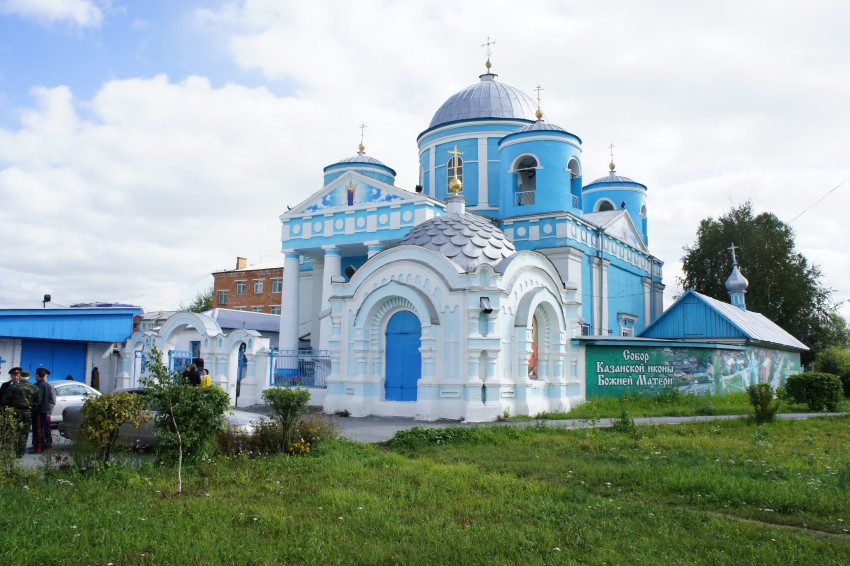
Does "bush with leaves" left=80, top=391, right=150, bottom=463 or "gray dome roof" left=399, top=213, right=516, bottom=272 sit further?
"gray dome roof" left=399, top=213, right=516, bottom=272

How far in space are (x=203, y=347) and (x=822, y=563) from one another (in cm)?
1822

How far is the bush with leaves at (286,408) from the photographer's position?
1061 cm

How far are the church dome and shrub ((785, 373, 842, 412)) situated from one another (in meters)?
9.68

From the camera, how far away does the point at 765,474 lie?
350 inches

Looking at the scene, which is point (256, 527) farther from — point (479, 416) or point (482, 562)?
point (479, 416)

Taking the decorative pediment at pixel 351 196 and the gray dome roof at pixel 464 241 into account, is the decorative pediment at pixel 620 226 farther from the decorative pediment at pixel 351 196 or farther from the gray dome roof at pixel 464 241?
the gray dome roof at pixel 464 241

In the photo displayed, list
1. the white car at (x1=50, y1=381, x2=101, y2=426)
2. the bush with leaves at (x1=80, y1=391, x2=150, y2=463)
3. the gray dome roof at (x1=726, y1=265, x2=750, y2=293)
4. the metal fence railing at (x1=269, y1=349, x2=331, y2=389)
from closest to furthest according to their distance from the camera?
the bush with leaves at (x1=80, y1=391, x2=150, y2=463) < the white car at (x1=50, y1=381, x2=101, y2=426) < the metal fence railing at (x1=269, y1=349, x2=331, y2=389) < the gray dome roof at (x1=726, y1=265, x2=750, y2=293)

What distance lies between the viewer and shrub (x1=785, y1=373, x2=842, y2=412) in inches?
790

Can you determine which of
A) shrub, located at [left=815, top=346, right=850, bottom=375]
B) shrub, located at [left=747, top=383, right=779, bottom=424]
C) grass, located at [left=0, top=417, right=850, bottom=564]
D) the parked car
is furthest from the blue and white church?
shrub, located at [left=815, top=346, right=850, bottom=375]

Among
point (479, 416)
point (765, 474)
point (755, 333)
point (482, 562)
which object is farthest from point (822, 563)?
point (755, 333)

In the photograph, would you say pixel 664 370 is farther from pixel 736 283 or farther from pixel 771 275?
pixel 771 275

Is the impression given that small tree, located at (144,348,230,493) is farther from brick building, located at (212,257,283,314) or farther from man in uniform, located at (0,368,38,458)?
brick building, located at (212,257,283,314)

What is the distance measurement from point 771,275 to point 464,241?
1149 inches

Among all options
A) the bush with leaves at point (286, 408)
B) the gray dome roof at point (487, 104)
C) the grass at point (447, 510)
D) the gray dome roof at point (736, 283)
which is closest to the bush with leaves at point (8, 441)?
the grass at point (447, 510)
